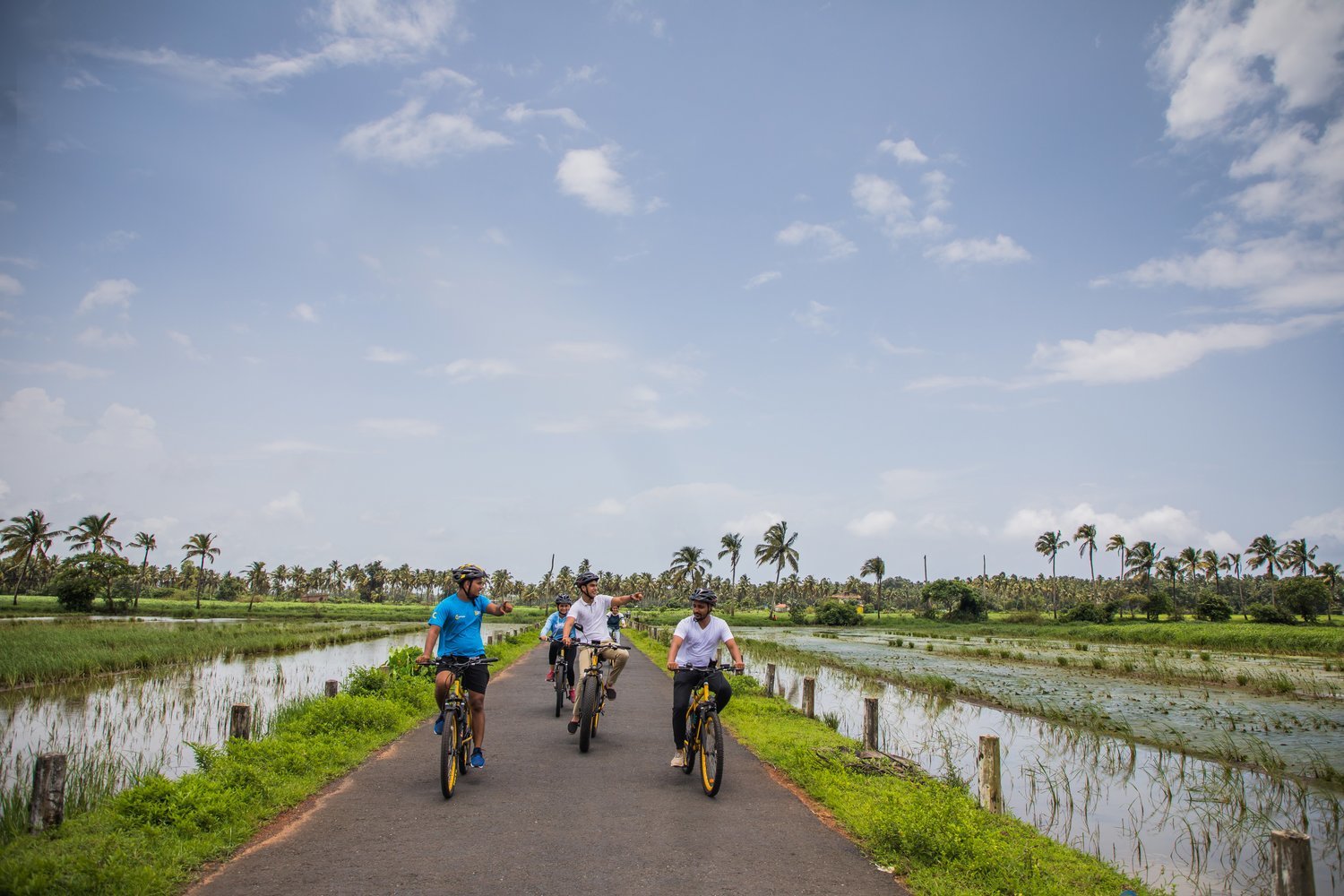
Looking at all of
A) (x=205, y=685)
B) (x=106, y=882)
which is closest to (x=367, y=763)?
(x=106, y=882)

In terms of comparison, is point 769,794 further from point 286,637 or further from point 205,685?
point 286,637

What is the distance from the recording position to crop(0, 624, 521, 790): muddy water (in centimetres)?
1153

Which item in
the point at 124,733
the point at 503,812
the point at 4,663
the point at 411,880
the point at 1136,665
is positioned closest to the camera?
the point at 411,880

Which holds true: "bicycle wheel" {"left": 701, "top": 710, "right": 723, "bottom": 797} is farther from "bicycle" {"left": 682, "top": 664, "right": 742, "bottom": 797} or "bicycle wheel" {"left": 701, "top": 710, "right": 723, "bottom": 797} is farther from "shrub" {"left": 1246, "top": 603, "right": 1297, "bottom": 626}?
"shrub" {"left": 1246, "top": 603, "right": 1297, "bottom": 626}

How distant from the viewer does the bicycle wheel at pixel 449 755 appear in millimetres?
7383

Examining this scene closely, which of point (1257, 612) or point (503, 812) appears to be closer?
point (503, 812)

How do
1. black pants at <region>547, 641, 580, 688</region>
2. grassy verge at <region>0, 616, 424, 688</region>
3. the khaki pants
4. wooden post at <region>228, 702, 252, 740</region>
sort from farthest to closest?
grassy verge at <region>0, 616, 424, 688</region>, black pants at <region>547, 641, 580, 688</region>, the khaki pants, wooden post at <region>228, 702, 252, 740</region>

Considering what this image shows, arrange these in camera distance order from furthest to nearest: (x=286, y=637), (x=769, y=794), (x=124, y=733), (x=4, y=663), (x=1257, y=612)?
(x=1257, y=612), (x=286, y=637), (x=4, y=663), (x=124, y=733), (x=769, y=794)

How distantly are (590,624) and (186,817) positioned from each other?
214 inches

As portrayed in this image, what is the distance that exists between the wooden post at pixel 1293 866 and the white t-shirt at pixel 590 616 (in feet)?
25.1

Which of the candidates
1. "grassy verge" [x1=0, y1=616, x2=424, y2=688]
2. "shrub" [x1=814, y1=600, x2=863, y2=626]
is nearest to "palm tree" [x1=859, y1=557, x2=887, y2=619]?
"shrub" [x1=814, y1=600, x2=863, y2=626]

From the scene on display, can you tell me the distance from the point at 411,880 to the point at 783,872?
2.68 m

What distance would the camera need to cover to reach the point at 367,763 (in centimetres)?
927

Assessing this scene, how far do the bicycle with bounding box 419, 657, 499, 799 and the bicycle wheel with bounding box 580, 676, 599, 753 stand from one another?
181cm
